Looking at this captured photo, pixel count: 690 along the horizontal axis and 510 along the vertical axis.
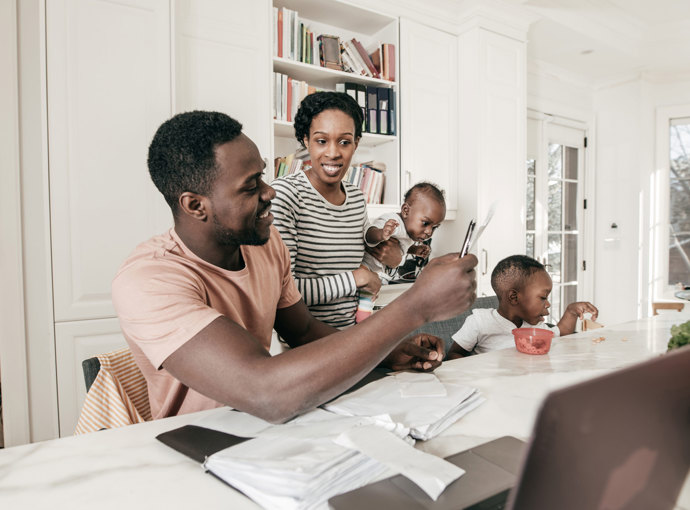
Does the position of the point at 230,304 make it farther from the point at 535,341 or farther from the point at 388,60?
the point at 388,60

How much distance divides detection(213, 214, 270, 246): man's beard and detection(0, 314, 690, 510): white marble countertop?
1.12 feet

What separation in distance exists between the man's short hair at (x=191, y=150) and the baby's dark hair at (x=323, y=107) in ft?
2.22

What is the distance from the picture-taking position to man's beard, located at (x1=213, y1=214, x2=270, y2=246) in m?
0.92

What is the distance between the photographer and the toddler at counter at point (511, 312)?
5.23ft

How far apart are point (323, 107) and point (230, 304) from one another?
2.87 ft

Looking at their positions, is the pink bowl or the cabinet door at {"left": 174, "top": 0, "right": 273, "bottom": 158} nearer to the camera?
the pink bowl

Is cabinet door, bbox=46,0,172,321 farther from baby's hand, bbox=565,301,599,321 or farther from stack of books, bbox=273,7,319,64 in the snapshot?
baby's hand, bbox=565,301,599,321

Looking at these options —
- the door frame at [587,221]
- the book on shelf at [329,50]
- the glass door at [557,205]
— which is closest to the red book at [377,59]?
the book on shelf at [329,50]

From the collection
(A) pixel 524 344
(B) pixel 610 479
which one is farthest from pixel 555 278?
(B) pixel 610 479

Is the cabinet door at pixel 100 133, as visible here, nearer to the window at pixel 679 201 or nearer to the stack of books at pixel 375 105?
the stack of books at pixel 375 105

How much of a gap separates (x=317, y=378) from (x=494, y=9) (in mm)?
3444

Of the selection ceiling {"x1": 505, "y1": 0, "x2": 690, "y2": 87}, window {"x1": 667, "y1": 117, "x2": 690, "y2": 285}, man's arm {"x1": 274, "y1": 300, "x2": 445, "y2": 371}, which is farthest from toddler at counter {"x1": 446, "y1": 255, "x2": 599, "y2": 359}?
window {"x1": 667, "y1": 117, "x2": 690, "y2": 285}

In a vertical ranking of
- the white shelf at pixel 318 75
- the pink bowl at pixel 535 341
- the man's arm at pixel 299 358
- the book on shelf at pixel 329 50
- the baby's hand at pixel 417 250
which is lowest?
the pink bowl at pixel 535 341

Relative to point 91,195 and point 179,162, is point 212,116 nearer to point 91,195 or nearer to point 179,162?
point 179,162
